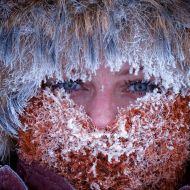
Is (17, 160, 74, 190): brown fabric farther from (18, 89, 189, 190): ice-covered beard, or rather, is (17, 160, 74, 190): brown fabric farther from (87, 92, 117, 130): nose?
(87, 92, 117, 130): nose

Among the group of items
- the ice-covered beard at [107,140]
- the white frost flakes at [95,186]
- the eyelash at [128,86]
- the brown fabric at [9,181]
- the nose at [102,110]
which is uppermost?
the eyelash at [128,86]

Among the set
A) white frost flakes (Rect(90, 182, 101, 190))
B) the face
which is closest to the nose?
the face

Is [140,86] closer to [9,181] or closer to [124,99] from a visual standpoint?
[124,99]

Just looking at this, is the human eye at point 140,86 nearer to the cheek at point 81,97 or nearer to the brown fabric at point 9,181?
the cheek at point 81,97

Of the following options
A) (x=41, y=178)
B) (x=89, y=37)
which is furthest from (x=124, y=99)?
(x=41, y=178)

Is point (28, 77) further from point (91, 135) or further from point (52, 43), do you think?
point (91, 135)

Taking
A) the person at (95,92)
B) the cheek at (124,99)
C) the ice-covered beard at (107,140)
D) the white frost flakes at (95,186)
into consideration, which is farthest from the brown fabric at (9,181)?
the cheek at (124,99)

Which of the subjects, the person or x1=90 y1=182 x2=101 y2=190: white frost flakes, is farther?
x1=90 y1=182 x2=101 y2=190: white frost flakes

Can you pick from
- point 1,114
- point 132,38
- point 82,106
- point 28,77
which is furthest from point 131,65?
point 1,114

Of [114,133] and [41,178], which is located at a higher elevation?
[114,133]
